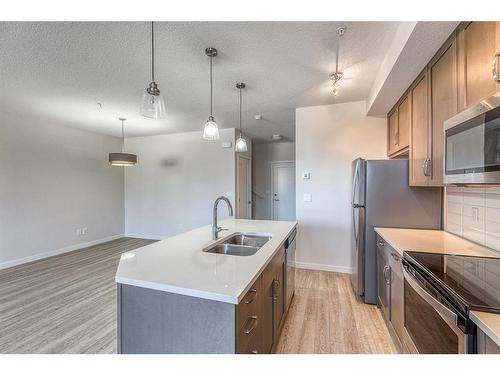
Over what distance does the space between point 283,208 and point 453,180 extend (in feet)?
17.1

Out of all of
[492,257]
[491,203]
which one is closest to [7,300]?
[492,257]

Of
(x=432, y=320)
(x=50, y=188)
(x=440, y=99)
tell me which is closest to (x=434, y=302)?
(x=432, y=320)

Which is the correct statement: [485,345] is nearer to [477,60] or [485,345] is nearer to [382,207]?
[477,60]

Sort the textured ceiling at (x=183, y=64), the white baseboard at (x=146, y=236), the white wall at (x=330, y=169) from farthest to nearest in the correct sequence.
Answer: the white baseboard at (x=146, y=236), the white wall at (x=330, y=169), the textured ceiling at (x=183, y=64)

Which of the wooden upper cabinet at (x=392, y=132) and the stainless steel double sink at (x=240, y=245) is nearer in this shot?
the stainless steel double sink at (x=240, y=245)

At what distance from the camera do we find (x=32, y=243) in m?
3.90

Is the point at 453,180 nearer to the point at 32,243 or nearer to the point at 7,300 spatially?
the point at 7,300

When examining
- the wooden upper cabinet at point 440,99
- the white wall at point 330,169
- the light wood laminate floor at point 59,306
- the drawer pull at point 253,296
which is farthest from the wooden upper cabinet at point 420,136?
the light wood laminate floor at point 59,306

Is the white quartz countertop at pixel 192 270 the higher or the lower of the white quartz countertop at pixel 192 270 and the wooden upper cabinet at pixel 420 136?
the lower

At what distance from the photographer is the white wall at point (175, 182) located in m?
4.91

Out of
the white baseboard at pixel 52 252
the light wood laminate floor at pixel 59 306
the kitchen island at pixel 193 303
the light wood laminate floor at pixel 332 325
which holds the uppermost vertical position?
the kitchen island at pixel 193 303

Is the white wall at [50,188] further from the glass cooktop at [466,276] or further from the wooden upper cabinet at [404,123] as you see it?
the wooden upper cabinet at [404,123]

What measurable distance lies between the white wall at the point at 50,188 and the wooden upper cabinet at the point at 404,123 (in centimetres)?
563

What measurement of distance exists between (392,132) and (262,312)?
108 inches
